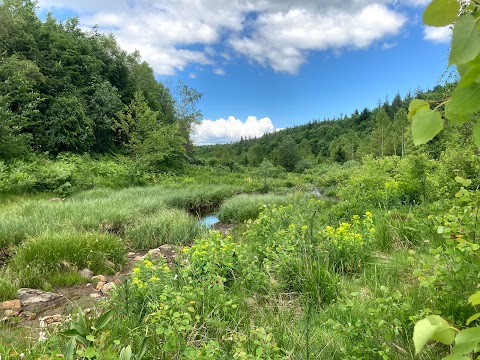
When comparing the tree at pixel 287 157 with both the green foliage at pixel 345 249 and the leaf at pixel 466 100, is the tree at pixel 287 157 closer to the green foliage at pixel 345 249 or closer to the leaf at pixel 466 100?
the green foliage at pixel 345 249

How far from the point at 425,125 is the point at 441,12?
0.18 m

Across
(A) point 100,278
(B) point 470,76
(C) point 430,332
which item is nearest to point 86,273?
(A) point 100,278

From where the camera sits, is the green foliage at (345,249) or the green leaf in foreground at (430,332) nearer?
the green leaf in foreground at (430,332)

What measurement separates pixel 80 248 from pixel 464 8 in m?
6.18

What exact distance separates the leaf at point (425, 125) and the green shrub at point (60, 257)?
5562 millimetres

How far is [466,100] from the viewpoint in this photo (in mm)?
520

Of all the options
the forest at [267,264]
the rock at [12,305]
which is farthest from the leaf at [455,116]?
the rock at [12,305]

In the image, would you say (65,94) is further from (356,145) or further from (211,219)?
(356,145)

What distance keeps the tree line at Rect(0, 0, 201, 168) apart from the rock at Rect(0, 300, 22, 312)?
40.6 feet

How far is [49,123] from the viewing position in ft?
66.0

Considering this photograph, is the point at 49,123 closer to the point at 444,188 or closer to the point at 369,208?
the point at 369,208

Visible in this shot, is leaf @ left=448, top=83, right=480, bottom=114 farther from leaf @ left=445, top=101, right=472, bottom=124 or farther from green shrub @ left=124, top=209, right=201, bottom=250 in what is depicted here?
green shrub @ left=124, top=209, right=201, bottom=250

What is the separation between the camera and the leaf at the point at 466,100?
514mm

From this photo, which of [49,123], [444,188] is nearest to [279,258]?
Result: [444,188]
